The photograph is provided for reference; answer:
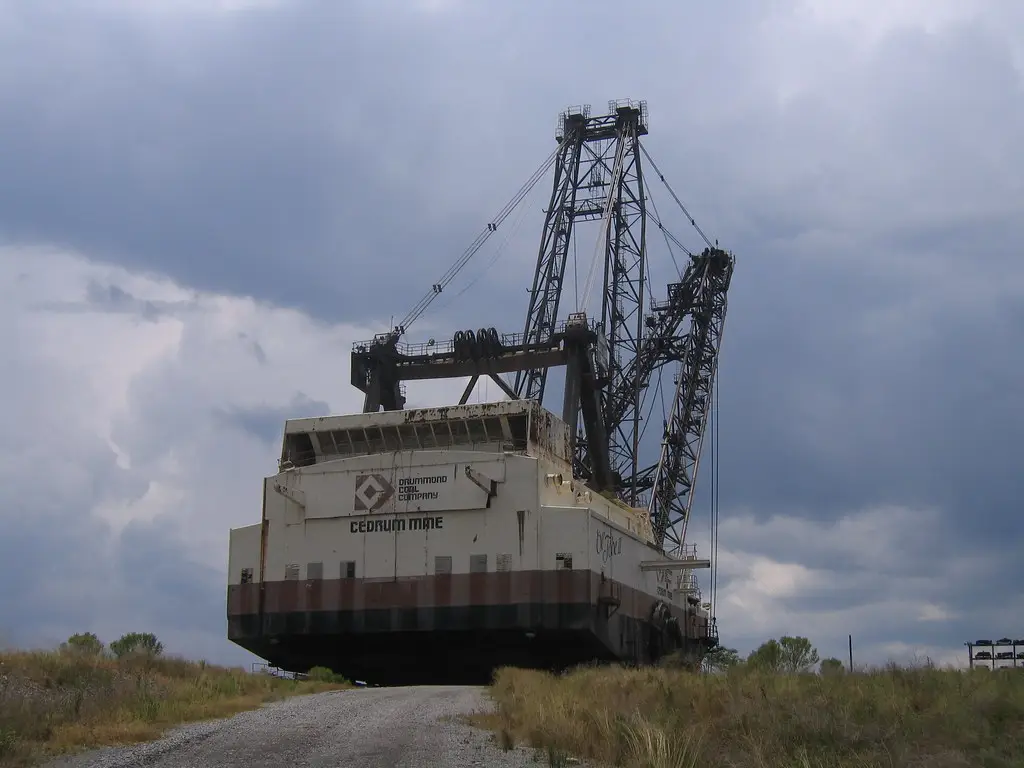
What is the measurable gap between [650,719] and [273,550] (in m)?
25.1

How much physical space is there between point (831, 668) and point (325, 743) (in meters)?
12.7

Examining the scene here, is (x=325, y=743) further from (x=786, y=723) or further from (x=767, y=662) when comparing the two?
(x=767, y=662)

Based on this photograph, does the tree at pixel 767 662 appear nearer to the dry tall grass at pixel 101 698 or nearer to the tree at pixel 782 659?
the tree at pixel 782 659

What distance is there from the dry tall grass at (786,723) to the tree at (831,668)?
8.02 ft

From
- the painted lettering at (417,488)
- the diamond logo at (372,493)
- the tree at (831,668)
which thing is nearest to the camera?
the tree at (831,668)

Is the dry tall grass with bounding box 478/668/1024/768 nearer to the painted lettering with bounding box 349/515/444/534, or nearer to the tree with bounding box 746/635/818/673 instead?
the tree with bounding box 746/635/818/673

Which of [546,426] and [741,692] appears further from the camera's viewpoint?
[546,426]

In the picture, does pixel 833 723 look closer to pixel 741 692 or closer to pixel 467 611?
pixel 741 692

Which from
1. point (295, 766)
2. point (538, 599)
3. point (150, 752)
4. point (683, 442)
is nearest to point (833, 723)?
point (295, 766)

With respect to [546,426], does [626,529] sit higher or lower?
lower

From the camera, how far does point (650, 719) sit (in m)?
17.6

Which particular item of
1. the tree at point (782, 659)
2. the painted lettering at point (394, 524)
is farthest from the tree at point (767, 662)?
the painted lettering at point (394, 524)

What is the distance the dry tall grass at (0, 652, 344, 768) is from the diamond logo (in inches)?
443

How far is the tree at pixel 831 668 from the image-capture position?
24222mm
